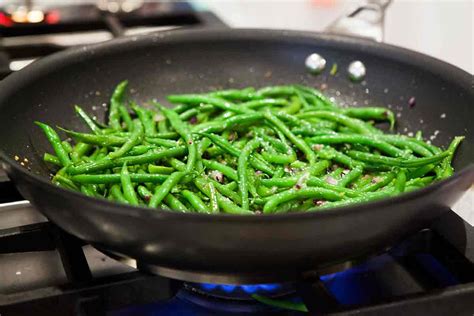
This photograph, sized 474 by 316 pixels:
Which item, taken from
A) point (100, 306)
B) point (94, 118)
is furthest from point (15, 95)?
point (100, 306)

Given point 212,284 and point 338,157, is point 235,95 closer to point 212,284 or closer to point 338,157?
point 338,157

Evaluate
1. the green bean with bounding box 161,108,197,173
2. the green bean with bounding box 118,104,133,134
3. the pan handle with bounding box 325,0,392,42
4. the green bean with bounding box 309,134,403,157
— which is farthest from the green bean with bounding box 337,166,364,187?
Result: the pan handle with bounding box 325,0,392,42

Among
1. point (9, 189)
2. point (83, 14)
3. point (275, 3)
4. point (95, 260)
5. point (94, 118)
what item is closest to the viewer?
point (95, 260)

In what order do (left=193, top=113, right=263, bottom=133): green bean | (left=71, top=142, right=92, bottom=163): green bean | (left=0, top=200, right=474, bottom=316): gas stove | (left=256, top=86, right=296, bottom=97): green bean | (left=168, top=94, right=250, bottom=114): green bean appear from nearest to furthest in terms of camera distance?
1. (left=0, top=200, right=474, bottom=316): gas stove
2. (left=71, top=142, right=92, bottom=163): green bean
3. (left=193, top=113, right=263, bottom=133): green bean
4. (left=168, top=94, right=250, bottom=114): green bean
5. (left=256, top=86, right=296, bottom=97): green bean

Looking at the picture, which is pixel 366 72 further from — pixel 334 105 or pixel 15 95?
pixel 15 95

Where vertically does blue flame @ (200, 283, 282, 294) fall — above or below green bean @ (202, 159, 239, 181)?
below

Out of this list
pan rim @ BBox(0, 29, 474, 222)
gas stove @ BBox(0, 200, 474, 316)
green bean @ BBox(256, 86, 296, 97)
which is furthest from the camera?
green bean @ BBox(256, 86, 296, 97)

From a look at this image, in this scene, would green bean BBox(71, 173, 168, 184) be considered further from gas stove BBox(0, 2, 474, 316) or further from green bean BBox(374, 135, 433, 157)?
green bean BBox(374, 135, 433, 157)
